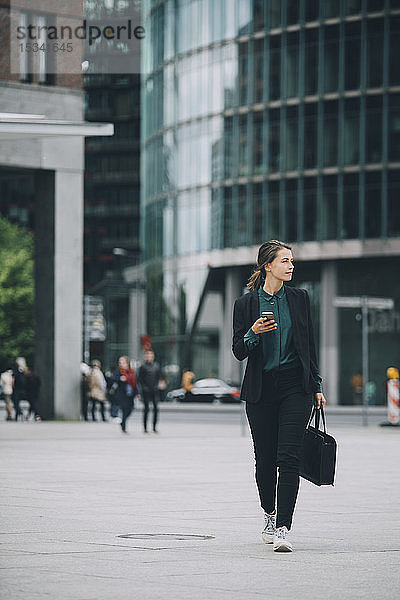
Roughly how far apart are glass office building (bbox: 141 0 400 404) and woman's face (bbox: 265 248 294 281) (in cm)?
4921

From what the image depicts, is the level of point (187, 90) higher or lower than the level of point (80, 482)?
higher

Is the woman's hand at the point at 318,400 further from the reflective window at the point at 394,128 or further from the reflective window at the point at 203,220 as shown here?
the reflective window at the point at 203,220

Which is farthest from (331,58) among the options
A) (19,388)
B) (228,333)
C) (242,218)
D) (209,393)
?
(19,388)

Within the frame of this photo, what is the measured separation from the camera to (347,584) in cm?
692

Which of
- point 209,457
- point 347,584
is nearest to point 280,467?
point 347,584

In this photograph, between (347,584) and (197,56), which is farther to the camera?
(197,56)

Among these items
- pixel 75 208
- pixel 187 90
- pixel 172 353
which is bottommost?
pixel 172 353

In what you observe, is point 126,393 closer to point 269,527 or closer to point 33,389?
point 33,389

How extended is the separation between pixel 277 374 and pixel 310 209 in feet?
170

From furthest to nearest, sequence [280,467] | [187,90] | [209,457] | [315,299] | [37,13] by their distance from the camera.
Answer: [187,90], [315,299], [37,13], [209,457], [280,467]

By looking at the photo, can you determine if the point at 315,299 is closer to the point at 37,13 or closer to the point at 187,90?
the point at 187,90

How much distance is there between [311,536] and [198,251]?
56110 millimetres

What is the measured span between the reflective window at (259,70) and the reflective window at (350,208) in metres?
5.87

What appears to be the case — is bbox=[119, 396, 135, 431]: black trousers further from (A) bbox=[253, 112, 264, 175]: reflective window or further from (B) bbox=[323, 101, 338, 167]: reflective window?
(A) bbox=[253, 112, 264, 175]: reflective window
